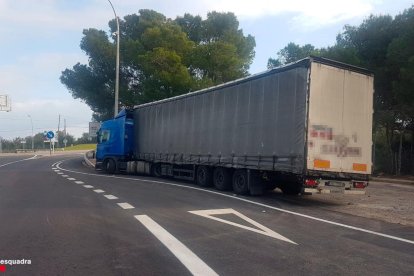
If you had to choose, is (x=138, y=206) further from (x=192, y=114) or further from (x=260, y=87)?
(x=192, y=114)

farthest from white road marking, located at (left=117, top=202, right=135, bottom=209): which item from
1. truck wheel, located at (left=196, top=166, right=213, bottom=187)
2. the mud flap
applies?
truck wheel, located at (left=196, top=166, right=213, bottom=187)

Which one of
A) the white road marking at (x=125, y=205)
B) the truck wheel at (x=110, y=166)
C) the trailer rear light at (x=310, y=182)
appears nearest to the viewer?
the white road marking at (x=125, y=205)

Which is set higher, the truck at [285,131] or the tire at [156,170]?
the truck at [285,131]

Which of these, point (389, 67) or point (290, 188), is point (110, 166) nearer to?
point (290, 188)

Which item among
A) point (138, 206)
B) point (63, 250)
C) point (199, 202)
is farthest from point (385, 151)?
point (63, 250)

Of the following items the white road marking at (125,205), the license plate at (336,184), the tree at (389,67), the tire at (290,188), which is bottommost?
A: the white road marking at (125,205)

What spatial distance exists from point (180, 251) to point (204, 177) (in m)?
10.7

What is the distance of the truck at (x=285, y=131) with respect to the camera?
1141 cm

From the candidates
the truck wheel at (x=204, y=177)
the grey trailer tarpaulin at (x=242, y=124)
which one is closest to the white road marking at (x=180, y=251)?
the grey trailer tarpaulin at (x=242, y=124)

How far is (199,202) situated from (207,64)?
2161 cm

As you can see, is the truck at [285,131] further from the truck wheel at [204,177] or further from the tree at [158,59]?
the tree at [158,59]

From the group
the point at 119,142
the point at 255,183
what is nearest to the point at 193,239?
the point at 255,183

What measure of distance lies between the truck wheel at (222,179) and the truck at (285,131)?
0.11 feet

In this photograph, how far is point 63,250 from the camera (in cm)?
640
